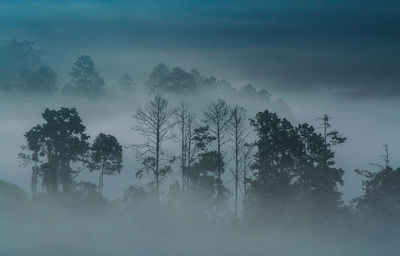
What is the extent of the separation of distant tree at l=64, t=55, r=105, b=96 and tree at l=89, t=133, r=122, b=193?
42199mm

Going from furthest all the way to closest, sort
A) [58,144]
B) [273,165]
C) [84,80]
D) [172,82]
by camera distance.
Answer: [84,80], [172,82], [58,144], [273,165]

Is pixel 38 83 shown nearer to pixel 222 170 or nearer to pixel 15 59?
pixel 222 170

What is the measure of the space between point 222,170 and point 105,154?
9006 millimetres

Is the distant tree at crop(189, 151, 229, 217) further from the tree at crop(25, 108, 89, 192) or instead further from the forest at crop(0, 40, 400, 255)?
the tree at crop(25, 108, 89, 192)

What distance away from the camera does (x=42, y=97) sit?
8294 centimetres

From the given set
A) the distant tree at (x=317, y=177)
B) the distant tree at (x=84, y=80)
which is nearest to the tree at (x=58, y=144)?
the distant tree at (x=317, y=177)

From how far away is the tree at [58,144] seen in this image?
43531mm

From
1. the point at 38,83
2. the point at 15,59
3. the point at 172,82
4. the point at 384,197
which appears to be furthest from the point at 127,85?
the point at 384,197

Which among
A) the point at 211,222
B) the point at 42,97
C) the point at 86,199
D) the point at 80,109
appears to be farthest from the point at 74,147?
the point at 42,97

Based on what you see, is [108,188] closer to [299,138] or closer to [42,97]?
[299,138]

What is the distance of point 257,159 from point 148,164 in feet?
26.1

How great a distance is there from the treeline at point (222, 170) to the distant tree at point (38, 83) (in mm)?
36957

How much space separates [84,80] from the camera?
293 ft

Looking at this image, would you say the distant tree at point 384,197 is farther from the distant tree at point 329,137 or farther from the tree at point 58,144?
the tree at point 58,144
